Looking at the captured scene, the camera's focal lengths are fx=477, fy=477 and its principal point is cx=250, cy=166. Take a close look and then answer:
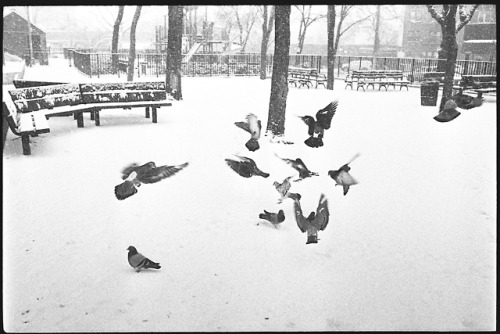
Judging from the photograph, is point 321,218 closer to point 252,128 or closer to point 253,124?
point 252,128

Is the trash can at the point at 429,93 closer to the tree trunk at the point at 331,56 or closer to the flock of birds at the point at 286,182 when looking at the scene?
the tree trunk at the point at 331,56

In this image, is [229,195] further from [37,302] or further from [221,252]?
[37,302]

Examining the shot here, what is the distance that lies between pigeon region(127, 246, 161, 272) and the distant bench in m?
4.05

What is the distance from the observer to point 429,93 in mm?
13500

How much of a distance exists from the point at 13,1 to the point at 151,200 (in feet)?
14.3

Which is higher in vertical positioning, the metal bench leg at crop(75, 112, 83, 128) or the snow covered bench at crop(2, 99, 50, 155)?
the snow covered bench at crop(2, 99, 50, 155)

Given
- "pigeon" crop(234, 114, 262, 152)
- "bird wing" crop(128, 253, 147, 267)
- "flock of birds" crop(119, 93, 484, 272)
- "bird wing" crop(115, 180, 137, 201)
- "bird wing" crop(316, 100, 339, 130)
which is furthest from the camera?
"pigeon" crop(234, 114, 262, 152)

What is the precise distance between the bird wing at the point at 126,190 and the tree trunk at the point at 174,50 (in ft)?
29.3

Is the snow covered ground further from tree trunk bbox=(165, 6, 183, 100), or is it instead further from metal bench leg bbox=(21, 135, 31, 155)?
tree trunk bbox=(165, 6, 183, 100)

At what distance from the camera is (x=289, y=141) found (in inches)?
326

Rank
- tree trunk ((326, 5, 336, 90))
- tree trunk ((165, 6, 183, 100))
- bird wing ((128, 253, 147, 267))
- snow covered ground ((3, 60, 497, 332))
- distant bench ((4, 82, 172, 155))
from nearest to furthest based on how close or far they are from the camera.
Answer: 1. snow covered ground ((3, 60, 497, 332))
2. bird wing ((128, 253, 147, 267))
3. distant bench ((4, 82, 172, 155))
4. tree trunk ((165, 6, 183, 100))
5. tree trunk ((326, 5, 336, 90))

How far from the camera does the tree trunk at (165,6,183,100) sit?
486 inches

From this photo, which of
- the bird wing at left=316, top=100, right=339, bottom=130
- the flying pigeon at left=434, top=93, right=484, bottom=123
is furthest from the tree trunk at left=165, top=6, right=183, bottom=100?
the flying pigeon at left=434, top=93, right=484, bottom=123

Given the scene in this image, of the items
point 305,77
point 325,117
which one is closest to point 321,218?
point 325,117
